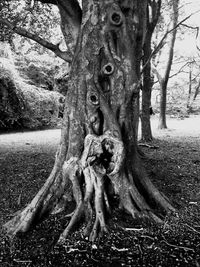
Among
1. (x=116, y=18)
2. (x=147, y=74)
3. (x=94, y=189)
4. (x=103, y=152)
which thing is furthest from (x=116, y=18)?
(x=147, y=74)

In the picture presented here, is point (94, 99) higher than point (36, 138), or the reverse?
point (94, 99)

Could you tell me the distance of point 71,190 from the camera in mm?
3576

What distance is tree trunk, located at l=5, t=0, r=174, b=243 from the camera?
3383 mm

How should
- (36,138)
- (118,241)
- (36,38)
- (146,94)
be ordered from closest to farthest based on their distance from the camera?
(118,241)
(36,38)
(146,94)
(36,138)

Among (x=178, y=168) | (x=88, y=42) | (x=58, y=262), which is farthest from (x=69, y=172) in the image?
(x=178, y=168)

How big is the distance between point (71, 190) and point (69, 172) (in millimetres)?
279

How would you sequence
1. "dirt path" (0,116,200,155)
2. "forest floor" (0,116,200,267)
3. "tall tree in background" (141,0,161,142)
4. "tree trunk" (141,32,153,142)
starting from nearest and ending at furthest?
"forest floor" (0,116,200,267), "tall tree in background" (141,0,161,142), "tree trunk" (141,32,153,142), "dirt path" (0,116,200,155)

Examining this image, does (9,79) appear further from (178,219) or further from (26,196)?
(178,219)

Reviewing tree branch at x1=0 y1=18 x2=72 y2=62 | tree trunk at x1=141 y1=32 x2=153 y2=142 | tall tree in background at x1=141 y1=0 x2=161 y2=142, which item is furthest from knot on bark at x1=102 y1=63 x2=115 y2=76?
tree trunk at x1=141 y1=32 x2=153 y2=142

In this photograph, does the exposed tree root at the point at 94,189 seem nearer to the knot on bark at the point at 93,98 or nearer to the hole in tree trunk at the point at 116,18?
the knot on bark at the point at 93,98

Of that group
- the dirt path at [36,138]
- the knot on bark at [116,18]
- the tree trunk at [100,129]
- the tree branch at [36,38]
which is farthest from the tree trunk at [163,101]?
the knot on bark at [116,18]

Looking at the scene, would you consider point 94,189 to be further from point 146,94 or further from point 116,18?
point 146,94

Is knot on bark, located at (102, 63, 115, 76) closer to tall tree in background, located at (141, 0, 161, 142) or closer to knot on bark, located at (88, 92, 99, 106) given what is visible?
knot on bark, located at (88, 92, 99, 106)

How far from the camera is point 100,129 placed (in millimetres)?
3605
